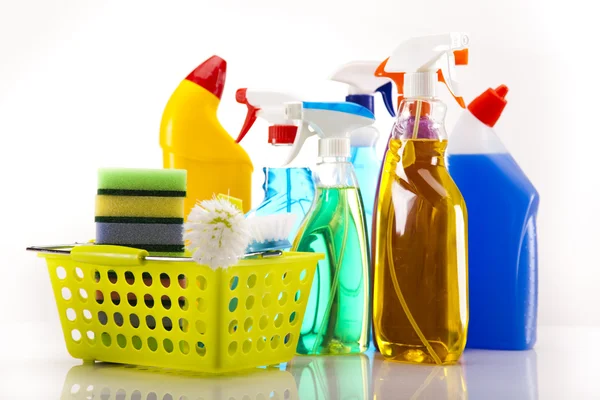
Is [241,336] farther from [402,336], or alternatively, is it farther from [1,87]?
[1,87]

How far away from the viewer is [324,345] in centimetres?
75

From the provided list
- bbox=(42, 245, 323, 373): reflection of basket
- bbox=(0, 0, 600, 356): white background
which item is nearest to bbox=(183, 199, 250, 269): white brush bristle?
bbox=(42, 245, 323, 373): reflection of basket

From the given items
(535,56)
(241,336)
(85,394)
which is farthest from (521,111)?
(85,394)

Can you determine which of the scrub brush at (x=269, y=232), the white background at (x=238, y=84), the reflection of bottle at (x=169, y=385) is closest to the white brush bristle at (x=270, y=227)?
the scrub brush at (x=269, y=232)

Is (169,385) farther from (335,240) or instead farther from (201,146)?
(201,146)

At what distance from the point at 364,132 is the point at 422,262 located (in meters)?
0.21

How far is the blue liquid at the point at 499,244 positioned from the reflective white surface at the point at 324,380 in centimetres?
4

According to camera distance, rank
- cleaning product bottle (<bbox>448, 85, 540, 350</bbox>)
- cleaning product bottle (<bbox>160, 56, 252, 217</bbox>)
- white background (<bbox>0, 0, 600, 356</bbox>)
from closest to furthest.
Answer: cleaning product bottle (<bbox>448, 85, 540, 350</bbox>) < cleaning product bottle (<bbox>160, 56, 252, 217</bbox>) < white background (<bbox>0, 0, 600, 356</bbox>)

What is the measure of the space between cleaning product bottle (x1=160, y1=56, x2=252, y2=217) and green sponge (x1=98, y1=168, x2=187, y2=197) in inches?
8.7

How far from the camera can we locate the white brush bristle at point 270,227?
2.20ft

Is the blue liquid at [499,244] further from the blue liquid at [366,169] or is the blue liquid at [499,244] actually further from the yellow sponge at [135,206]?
the yellow sponge at [135,206]

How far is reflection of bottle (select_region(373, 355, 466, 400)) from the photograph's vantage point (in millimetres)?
591

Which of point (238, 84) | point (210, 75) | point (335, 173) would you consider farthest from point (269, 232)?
point (238, 84)

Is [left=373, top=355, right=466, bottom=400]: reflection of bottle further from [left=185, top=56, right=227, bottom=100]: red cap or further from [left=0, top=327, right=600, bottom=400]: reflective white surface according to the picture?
[left=185, top=56, right=227, bottom=100]: red cap
